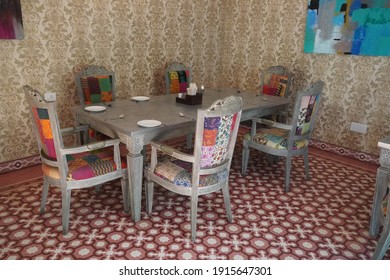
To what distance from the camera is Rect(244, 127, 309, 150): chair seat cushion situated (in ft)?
9.79

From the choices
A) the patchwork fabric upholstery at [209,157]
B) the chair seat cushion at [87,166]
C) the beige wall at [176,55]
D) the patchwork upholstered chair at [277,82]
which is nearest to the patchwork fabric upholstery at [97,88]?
the beige wall at [176,55]

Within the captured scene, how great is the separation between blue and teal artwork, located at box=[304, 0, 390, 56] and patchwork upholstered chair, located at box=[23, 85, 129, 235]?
283cm

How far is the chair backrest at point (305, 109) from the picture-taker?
276cm

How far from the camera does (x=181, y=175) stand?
226cm

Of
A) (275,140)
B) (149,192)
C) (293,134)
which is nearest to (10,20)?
(149,192)

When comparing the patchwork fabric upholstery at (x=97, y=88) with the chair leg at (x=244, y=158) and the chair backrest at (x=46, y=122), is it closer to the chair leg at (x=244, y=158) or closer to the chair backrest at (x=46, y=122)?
the chair backrest at (x=46, y=122)

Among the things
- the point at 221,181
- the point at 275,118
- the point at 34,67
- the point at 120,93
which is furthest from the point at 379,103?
the point at 34,67

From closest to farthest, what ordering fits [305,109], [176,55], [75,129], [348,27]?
[75,129] → [305,109] → [348,27] → [176,55]

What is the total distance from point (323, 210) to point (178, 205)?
1221 millimetres

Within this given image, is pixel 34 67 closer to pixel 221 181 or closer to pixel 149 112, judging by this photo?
pixel 149 112

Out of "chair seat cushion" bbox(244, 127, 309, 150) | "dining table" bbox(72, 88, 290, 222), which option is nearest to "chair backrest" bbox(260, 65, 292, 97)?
"dining table" bbox(72, 88, 290, 222)

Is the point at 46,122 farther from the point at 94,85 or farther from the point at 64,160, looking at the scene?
the point at 94,85

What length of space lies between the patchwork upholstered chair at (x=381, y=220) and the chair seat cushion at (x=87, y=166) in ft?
5.81

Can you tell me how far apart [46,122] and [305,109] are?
2103 mm
